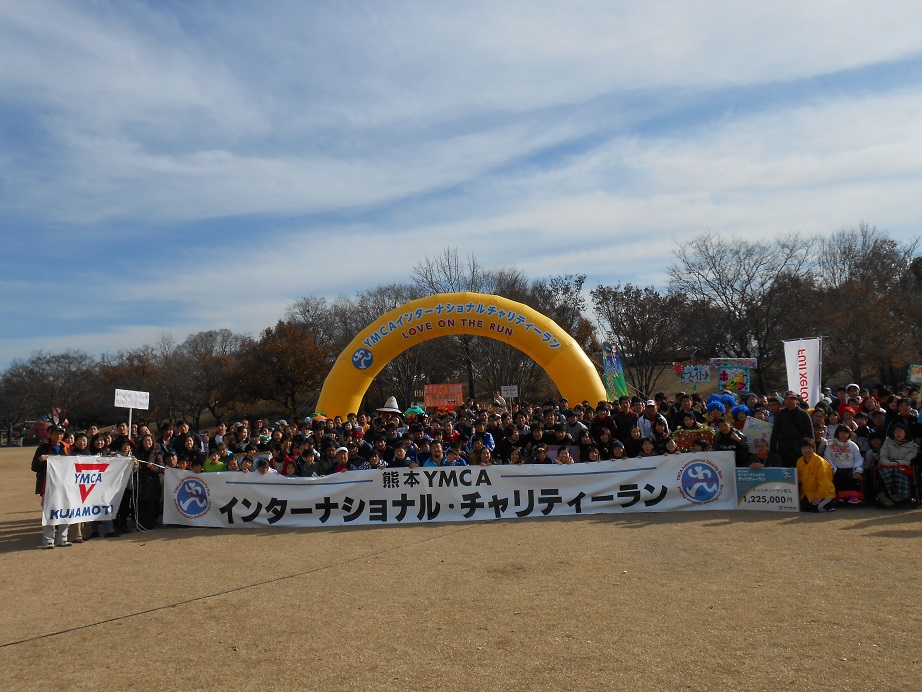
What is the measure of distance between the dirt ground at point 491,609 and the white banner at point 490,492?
927 mm

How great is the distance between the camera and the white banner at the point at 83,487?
948 centimetres

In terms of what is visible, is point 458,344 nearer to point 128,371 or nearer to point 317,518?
point 317,518

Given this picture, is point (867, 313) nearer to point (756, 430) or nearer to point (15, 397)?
point (756, 430)

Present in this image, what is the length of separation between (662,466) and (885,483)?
2966 mm

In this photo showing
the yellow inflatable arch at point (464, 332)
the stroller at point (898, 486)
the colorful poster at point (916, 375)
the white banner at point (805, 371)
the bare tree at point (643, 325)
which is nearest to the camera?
the stroller at point (898, 486)

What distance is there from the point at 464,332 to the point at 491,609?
43.2 ft

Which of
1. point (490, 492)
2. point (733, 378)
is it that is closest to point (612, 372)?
point (733, 378)

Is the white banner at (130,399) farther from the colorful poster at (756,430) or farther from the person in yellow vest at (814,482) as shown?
the person in yellow vest at (814,482)

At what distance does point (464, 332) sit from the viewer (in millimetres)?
18625

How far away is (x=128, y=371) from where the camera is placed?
5712 cm

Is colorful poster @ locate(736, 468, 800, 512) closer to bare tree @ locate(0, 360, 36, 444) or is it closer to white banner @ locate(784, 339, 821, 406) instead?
white banner @ locate(784, 339, 821, 406)

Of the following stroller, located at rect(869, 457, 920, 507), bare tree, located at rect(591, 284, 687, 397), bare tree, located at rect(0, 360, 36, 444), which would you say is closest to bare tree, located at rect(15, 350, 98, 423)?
bare tree, located at rect(0, 360, 36, 444)

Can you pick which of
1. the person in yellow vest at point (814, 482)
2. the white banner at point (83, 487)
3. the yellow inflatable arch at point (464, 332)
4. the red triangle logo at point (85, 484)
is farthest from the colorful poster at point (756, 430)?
the red triangle logo at point (85, 484)

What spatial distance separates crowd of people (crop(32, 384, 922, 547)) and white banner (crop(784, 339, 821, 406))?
210 centimetres
